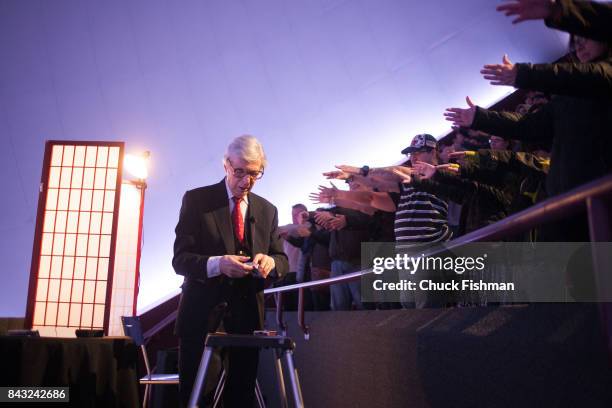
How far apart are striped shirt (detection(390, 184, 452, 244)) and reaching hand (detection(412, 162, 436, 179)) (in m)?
0.30

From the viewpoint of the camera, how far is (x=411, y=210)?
3.57 m

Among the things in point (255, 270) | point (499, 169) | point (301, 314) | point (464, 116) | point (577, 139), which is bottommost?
point (301, 314)

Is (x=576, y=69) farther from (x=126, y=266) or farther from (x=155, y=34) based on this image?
(x=155, y=34)

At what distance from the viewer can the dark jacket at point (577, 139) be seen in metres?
1.85

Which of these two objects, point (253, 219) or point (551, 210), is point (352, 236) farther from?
point (551, 210)

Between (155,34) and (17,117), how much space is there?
8.02ft

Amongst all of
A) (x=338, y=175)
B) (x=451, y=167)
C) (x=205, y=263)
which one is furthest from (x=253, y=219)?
(x=338, y=175)

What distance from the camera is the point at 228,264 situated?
1.93 metres

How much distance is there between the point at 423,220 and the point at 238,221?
64.6 inches

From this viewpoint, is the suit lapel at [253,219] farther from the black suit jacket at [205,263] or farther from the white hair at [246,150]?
the white hair at [246,150]

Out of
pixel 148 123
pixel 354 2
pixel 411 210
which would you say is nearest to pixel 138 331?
pixel 411 210

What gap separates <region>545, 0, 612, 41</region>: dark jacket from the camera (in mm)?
1738

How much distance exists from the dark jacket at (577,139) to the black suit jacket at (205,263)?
1.15 meters

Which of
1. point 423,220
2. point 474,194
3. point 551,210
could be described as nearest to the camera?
point 551,210
